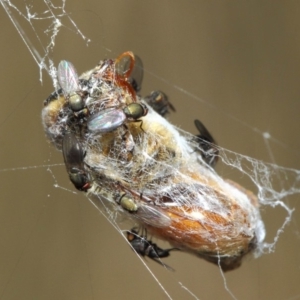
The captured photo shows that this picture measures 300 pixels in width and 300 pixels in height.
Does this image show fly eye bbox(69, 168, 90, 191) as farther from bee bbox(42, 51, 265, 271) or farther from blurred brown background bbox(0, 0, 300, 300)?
blurred brown background bbox(0, 0, 300, 300)

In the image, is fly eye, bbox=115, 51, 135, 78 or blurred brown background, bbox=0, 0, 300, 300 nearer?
fly eye, bbox=115, 51, 135, 78

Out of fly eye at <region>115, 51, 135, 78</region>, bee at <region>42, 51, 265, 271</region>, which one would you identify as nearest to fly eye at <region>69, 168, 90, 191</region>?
bee at <region>42, 51, 265, 271</region>

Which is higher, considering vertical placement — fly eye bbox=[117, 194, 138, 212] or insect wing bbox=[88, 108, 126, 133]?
insect wing bbox=[88, 108, 126, 133]

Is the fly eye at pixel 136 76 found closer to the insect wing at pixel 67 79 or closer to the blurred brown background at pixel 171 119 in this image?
the insect wing at pixel 67 79

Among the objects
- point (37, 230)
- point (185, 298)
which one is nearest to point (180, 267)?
point (185, 298)

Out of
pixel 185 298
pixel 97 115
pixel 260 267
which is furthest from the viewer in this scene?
pixel 260 267

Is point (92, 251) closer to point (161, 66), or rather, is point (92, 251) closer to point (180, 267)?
point (180, 267)

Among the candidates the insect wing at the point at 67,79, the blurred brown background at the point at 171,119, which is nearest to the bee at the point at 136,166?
the insect wing at the point at 67,79
